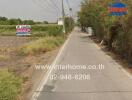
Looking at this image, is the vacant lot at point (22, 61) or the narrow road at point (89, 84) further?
the vacant lot at point (22, 61)

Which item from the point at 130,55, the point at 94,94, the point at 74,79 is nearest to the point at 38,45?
the point at 130,55

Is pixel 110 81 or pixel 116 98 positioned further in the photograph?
pixel 110 81

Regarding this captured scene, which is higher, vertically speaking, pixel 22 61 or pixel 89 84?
pixel 89 84

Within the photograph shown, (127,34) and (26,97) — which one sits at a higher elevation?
(127,34)

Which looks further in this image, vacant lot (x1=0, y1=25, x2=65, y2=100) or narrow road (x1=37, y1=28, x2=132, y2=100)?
vacant lot (x1=0, y1=25, x2=65, y2=100)

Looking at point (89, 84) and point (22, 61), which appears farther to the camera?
point (22, 61)

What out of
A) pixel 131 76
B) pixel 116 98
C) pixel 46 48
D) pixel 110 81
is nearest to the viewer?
pixel 116 98

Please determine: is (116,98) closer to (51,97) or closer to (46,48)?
(51,97)

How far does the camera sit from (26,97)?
36.5 ft

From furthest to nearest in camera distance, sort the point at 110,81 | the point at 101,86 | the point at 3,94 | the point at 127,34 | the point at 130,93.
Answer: the point at 127,34 → the point at 110,81 → the point at 101,86 → the point at 130,93 → the point at 3,94

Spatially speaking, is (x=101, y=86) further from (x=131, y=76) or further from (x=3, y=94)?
(x=3, y=94)

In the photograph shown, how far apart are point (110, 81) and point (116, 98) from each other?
10.9 ft

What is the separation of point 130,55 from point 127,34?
48.5 inches

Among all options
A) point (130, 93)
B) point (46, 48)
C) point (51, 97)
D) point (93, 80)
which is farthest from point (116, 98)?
point (46, 48)
